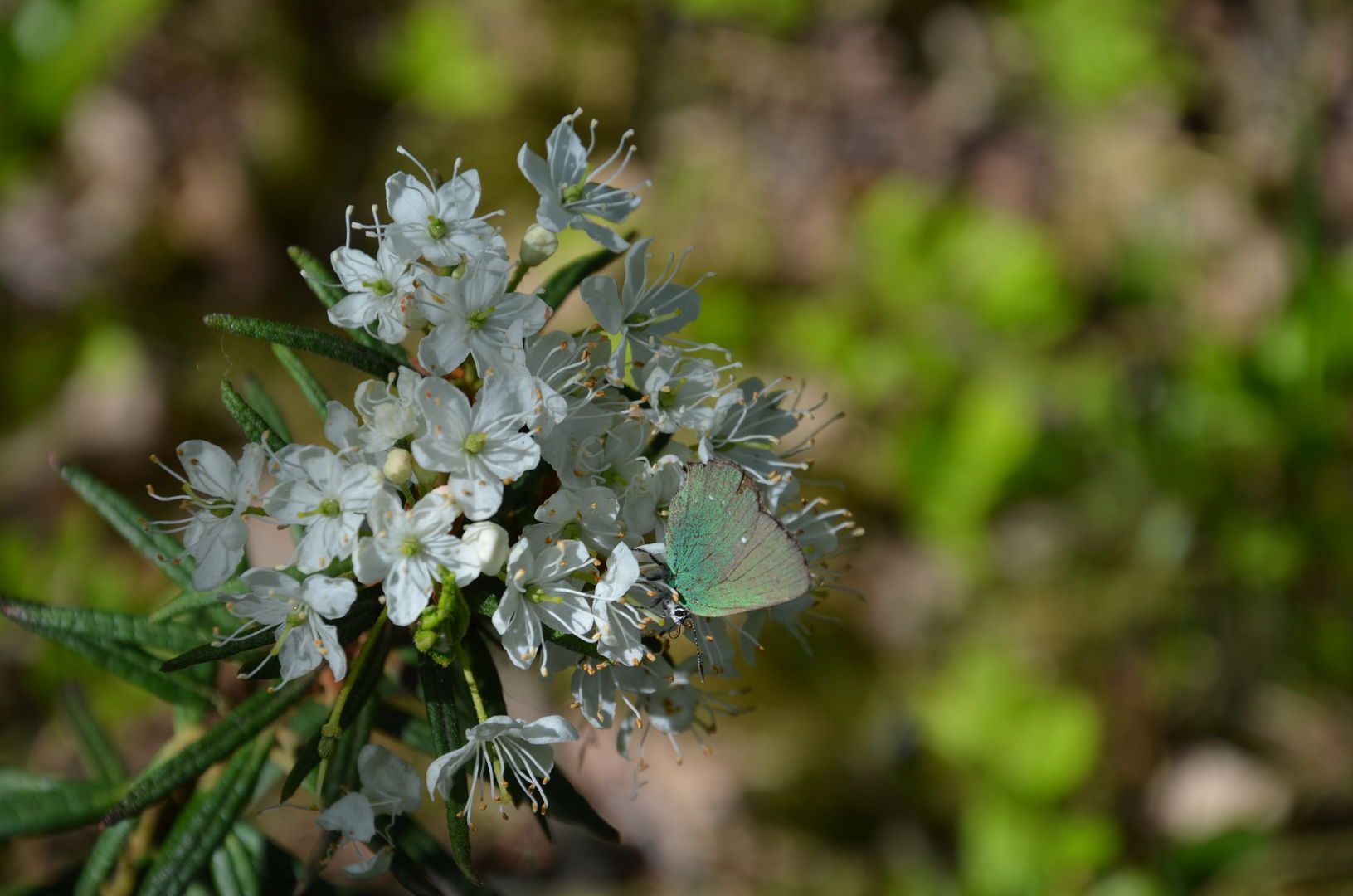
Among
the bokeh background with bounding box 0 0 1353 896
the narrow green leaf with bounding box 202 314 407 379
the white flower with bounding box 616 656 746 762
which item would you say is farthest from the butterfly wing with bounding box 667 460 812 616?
the bokeh background with bounding box 0 0 1353 896

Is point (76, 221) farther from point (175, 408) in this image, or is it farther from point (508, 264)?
point (508, 264)

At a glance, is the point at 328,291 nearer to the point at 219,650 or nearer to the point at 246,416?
the point at 246,416

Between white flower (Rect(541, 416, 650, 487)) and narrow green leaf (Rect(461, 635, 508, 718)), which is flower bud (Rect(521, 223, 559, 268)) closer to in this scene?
white flower (Rect(541, 416, 650, 487))

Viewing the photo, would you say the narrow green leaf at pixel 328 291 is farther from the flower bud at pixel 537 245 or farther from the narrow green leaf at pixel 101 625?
the narrow green leaf at pixel 101 625

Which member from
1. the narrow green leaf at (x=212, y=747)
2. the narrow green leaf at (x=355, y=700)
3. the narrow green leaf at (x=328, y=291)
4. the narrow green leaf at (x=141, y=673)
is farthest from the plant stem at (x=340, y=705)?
the narrow green leaf at (x=328, y=291)

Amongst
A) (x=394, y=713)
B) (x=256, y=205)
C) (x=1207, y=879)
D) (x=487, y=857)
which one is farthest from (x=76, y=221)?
(x=1207, y=879)

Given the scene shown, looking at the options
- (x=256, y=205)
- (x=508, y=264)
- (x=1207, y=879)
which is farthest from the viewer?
(x=256, y=205)
